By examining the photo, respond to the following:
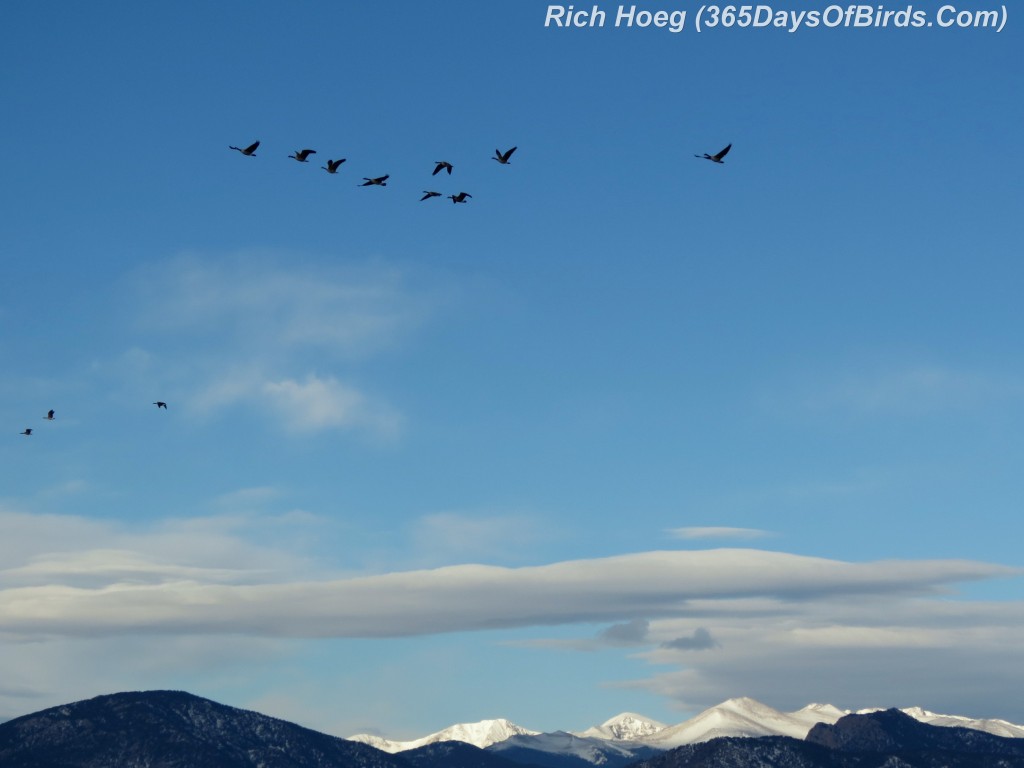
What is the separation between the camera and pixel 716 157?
197750 millimetres
